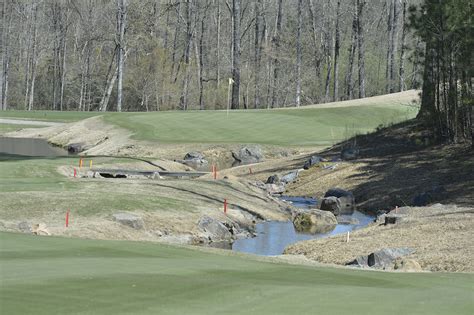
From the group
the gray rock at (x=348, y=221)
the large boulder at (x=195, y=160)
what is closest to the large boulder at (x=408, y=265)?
the gray rock at (x=348, y=221)

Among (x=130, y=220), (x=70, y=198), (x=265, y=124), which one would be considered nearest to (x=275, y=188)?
(x=70, y=198)

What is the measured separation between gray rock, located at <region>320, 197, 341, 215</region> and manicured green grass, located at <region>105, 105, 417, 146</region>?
22.0 meters

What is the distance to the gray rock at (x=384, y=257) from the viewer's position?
2134 centimetres

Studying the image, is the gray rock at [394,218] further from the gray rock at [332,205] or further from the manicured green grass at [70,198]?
the gray rock at [332,205]

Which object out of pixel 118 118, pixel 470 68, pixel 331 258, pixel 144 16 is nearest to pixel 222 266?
pixel 331 258

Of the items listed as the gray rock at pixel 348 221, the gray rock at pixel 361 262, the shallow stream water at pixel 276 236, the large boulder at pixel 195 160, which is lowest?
the shallow stream water at pixel 276 236

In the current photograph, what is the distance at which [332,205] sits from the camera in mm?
37500

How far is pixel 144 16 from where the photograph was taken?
4178 inches

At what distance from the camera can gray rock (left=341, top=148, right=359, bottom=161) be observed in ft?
156

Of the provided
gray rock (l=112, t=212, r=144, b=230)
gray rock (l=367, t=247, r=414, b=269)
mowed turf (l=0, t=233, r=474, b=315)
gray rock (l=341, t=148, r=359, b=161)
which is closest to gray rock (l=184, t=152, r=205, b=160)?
gray rock (l=341, t=148, r=359, b=161)

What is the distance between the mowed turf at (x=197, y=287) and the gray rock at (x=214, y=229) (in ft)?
39.2

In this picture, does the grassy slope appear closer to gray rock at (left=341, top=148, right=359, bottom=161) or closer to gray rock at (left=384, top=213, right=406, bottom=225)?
gray rock at (left=341, top=148, right=359, bottom=161)

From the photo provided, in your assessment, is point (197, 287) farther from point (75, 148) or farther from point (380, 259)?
point (75, 148)

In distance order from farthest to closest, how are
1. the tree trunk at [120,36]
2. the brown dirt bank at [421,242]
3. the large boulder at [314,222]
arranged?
1. the tree trunk at [120,36]
2. the large boulder at [314,222]
3. the brown dirt bank at [421,242]
